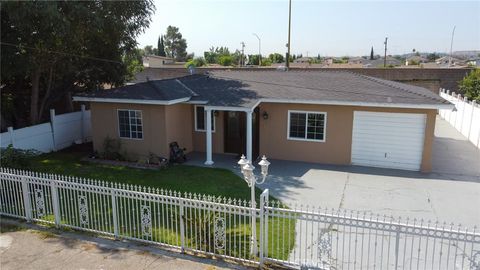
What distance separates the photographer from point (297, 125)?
46.2 feet

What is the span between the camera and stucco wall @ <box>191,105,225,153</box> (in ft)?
49.8

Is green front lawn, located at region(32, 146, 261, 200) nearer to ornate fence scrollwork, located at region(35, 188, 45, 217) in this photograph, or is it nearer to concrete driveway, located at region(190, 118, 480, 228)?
concrete driveway, located at region(190, 118, 480, 228)

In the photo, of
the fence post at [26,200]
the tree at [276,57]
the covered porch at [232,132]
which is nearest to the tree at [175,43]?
the tree at [276,57]

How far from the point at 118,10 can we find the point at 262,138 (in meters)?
7.41

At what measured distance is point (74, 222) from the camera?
28.1 feet

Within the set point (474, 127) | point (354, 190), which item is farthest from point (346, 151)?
point (474, 127)

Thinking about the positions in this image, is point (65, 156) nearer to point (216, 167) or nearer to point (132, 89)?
point (132, 89)

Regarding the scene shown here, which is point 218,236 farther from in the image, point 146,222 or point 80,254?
point 80,254

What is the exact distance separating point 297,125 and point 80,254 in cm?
886

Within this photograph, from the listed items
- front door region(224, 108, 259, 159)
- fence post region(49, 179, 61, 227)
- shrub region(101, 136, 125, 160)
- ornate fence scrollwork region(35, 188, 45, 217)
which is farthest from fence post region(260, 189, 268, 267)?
shrub region(101, 136, 125, 160)

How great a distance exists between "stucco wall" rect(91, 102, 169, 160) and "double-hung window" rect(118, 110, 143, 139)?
15cm

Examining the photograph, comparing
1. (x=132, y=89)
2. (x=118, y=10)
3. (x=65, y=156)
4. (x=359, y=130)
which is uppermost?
(x=118, y=10)

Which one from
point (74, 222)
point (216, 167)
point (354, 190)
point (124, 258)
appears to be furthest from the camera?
point (216, 167)

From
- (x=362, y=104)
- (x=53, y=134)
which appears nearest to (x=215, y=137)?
(x=362, y=104)
